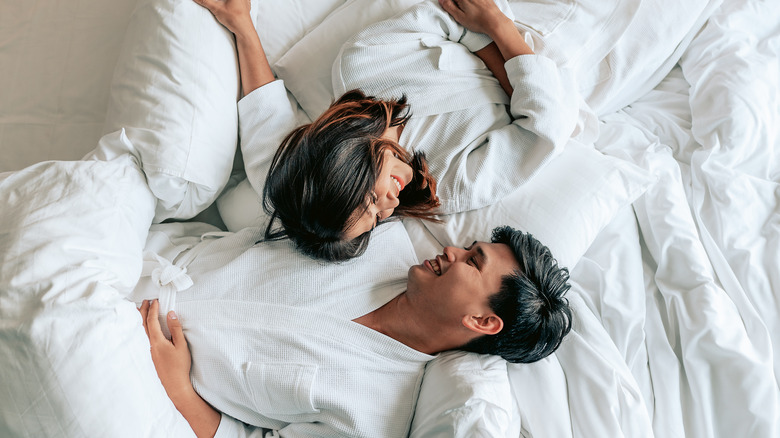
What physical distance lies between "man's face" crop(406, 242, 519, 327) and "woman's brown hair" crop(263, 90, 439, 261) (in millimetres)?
166

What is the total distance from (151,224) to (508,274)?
776 millimetres

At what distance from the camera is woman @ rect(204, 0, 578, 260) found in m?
1.07

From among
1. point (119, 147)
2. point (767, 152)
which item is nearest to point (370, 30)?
point (119, 147)

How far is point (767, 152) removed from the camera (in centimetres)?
135

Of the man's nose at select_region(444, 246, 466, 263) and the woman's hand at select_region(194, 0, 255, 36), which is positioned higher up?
the woman's hand at select_region(194, 0, 255, 36)

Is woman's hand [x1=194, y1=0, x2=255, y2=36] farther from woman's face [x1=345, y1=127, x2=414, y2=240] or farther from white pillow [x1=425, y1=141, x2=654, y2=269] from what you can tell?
white pillow [x1=425, y1=141, x2=654, y2=269]

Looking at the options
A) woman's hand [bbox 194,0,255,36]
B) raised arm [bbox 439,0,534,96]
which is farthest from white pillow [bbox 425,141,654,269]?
woman's hand [bbox 194,0,255,36]

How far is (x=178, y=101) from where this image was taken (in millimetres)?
1141

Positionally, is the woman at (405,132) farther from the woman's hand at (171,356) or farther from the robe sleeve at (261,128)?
the woman's hand at (171,356)

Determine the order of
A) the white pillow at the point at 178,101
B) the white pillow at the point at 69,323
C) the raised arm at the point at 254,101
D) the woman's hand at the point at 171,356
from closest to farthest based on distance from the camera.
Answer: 1. the white pillow at the point at 69,323
2. the woman's hand at the point at 171,356
3. the white pillow at the point at 178,101
4. the raised arm at the point at 254,101

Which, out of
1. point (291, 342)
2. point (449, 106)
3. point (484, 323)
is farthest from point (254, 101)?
point (484, 323)

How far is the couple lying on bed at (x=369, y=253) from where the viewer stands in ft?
3.43

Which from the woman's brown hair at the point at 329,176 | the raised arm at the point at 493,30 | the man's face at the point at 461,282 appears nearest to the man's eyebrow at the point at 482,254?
the man's face at the point at 461,282

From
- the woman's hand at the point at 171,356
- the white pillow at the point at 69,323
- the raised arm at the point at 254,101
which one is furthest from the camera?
the raised arm at the point at 254,101
